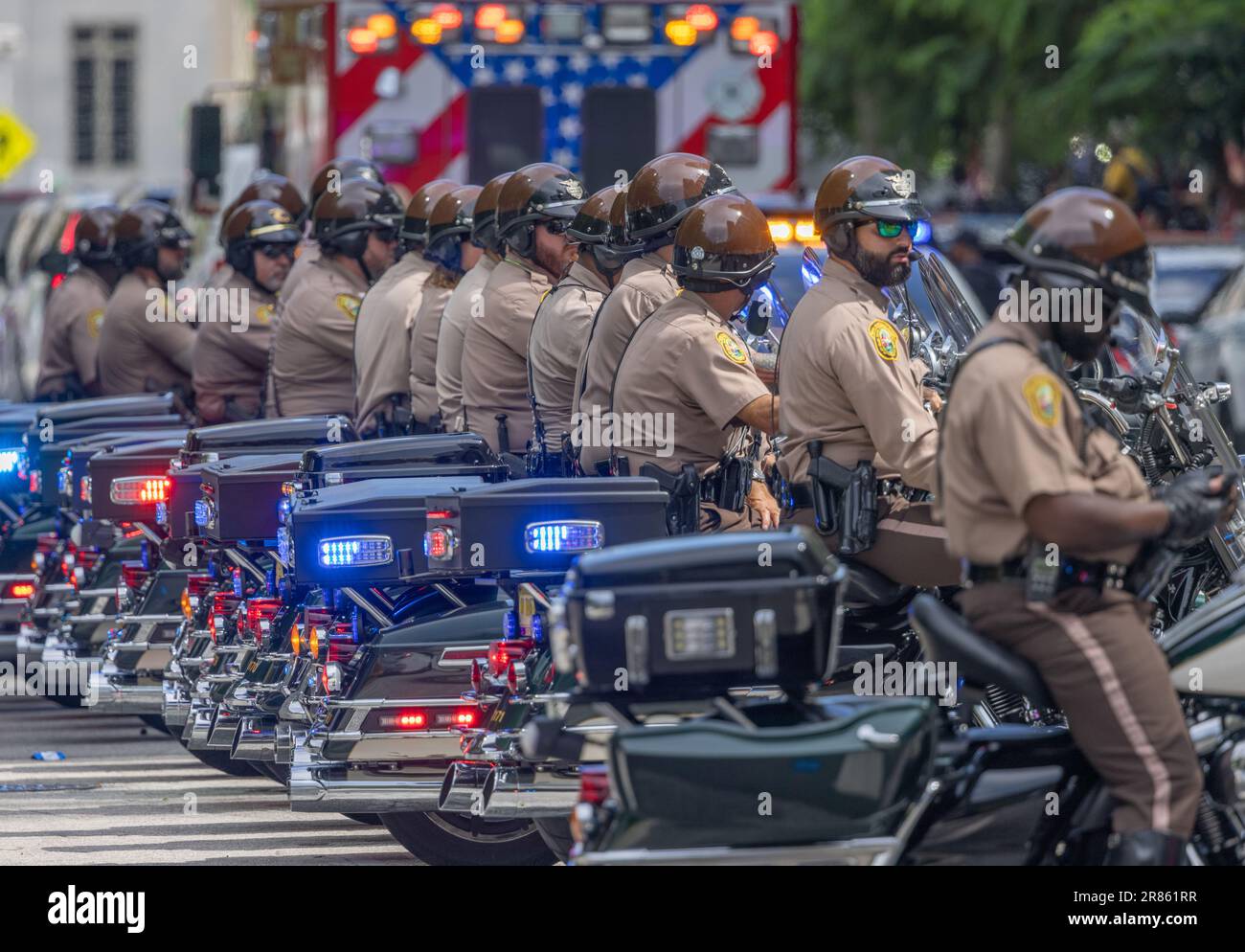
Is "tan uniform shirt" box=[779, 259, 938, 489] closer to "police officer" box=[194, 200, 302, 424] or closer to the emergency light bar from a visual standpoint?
the emergency light bar

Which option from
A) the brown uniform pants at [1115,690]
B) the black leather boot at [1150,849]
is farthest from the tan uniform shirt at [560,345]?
the black leather boot at [1150,849]

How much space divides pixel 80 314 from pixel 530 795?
7.40 metres

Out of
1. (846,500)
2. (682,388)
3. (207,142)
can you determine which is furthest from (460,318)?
(207,142)

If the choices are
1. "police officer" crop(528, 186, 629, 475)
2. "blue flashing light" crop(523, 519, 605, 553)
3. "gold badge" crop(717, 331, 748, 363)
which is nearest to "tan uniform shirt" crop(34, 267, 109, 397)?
"police officer" crop(528, 186, 629, 475)

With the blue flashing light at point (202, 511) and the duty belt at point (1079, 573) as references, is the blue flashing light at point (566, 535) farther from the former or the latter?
the blue flashing light at point (202, 511)

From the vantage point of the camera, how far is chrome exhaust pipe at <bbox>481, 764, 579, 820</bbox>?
7066 mm

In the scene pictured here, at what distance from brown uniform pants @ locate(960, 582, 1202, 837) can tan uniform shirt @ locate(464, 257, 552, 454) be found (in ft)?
13.5

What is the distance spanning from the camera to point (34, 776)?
10.2 m

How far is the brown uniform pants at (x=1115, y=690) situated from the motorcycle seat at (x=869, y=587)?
5.82 feet

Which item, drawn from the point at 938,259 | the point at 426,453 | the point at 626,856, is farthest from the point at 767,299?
the point at 626,856

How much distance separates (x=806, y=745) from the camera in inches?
219

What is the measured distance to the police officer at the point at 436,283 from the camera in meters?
10.3

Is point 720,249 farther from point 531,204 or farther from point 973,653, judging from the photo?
point 973,653
